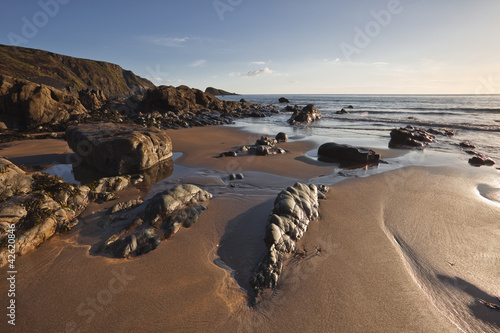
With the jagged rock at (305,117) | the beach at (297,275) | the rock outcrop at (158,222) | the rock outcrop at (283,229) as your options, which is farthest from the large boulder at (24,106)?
the jagged rock at (305,117)

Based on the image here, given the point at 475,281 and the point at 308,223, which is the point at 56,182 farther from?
the point at 475,281

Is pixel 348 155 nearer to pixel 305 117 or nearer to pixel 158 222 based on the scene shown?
pixel 158 222

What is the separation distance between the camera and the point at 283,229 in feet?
14.2

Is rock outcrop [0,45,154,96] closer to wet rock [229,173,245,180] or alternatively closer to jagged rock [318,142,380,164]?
wet rock [229,173,245,180]

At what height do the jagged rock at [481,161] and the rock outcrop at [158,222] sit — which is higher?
the rock outcrop at [158,222]

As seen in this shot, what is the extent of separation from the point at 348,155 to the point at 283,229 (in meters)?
7.55

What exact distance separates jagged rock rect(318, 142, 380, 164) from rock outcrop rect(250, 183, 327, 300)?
5447 millimetres

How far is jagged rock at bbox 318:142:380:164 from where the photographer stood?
10195mm

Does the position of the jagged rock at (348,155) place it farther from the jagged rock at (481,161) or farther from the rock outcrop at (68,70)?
the rock outcrop at (68,70)

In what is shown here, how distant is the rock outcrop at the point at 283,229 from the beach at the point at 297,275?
167 mm

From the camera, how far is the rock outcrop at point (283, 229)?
343 centimetres

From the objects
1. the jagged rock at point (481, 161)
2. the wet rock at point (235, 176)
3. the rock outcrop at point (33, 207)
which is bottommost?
the jagged rock at point (481, 161)

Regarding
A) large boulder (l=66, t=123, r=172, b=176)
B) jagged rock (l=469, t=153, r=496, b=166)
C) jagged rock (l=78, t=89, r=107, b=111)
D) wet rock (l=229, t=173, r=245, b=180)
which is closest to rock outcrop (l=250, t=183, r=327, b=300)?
wet rock (l=229, t=173, r=245, b=180)

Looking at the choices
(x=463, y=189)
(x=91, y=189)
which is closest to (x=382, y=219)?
(x=463, y=189)
